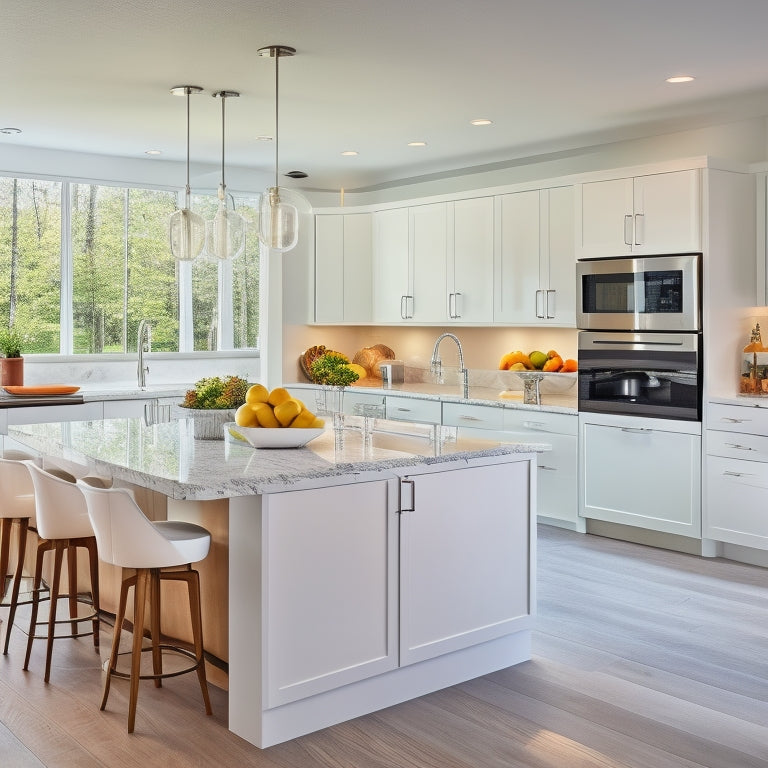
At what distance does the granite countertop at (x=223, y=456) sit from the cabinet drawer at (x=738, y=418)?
76.0 inches

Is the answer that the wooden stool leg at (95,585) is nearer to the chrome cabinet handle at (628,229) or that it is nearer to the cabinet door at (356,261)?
the chrome cabinet handle at (628,229)

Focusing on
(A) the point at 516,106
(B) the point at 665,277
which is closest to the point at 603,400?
(B) the point at 665,277

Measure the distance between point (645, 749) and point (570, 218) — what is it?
3.88 m

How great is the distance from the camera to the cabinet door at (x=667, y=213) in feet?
17.3

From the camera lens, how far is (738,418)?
5.12 m

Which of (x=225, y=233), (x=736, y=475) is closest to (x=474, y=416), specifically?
(x=736, y=475)

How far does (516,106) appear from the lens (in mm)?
5359

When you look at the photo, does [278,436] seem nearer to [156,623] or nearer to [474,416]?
[156,623]

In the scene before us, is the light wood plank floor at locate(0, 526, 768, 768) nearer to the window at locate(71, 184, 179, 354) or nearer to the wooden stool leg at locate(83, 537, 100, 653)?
the wooden stool leg at locate(83, 537, 100, 653)

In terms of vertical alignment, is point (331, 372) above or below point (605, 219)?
below

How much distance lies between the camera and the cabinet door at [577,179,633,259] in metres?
5.60

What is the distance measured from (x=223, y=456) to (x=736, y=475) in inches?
121

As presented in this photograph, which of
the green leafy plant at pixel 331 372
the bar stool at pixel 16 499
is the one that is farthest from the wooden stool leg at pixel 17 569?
the green leafy plant at pixel 331 372

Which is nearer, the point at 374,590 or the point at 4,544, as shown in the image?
the point at 374,590
